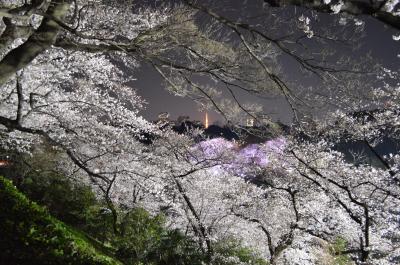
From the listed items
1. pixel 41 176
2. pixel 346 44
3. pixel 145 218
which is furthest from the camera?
pixel 41 176

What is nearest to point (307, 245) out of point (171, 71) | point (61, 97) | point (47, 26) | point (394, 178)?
point (394, 178)

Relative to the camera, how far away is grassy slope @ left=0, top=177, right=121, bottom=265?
4422 millimetres

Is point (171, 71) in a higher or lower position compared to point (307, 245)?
lower

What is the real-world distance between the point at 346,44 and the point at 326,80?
0.47m

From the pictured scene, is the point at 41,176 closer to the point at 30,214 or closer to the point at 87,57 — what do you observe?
the point at 87,57

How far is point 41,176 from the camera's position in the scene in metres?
18.9

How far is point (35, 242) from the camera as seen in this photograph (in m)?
4.64

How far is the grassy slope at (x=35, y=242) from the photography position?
4.42 metres

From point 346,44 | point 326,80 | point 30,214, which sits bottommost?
point 30,214

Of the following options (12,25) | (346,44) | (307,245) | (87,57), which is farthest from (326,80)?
(307,245)

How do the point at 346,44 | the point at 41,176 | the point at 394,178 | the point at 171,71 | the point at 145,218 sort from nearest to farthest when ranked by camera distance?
1. the point at 346,44
2. the point at 171,71
3. the point at 145,218
4. the point at 394,178
5. the point at 41,176

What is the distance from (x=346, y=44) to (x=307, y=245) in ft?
46.3

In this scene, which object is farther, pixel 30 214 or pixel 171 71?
pixel 171 71

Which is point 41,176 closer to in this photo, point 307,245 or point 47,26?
point 307,245
